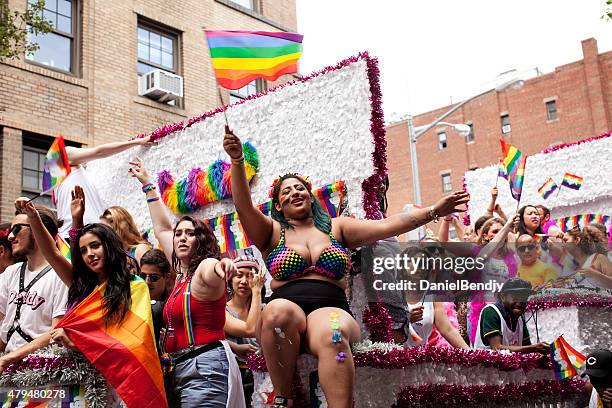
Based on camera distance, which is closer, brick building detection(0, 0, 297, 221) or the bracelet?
the bracelet

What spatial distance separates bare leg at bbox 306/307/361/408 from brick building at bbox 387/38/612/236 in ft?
113

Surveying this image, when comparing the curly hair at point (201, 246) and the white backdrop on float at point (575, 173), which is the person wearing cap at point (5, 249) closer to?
the curly hair at point (201, 246)

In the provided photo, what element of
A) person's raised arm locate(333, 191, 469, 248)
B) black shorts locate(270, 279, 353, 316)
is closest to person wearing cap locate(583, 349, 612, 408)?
person's raised arm locate(333, 191, 469, 248)

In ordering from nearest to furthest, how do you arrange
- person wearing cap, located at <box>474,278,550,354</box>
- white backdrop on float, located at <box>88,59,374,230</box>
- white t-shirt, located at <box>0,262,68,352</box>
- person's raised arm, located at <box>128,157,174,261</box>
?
white t-shirt, located at <box>0,262,68,352</box> → person's raised arm, located at <box>128,157,174,261</box> → person wearing cap, located at <box>474,278,550,354</box> → white backdrop on float, located at <box>88,59,374,230</box>

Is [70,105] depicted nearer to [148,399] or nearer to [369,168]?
[369,168]

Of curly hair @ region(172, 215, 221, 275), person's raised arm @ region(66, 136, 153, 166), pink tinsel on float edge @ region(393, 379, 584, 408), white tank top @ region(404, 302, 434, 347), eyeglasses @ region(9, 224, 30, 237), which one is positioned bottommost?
pink tinsel on float edge @ region(393, 379, 584, 408)

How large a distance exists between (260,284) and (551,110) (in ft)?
114

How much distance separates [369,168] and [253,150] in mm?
1585

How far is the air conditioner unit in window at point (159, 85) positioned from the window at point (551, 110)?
90.8ft

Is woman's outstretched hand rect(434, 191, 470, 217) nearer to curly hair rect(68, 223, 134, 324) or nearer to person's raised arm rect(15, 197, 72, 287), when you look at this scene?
curly hair rect(68, 223, 134, 324)

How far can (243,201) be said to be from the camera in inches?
154

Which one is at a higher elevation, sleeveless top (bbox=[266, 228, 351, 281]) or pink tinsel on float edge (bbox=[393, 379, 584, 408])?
sleeveless top (bbox=[266, 228, 351, 281])

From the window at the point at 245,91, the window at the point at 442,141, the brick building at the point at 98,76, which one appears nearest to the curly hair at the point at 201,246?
the brick building at the point at 98,76

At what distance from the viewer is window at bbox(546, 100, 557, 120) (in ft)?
119
